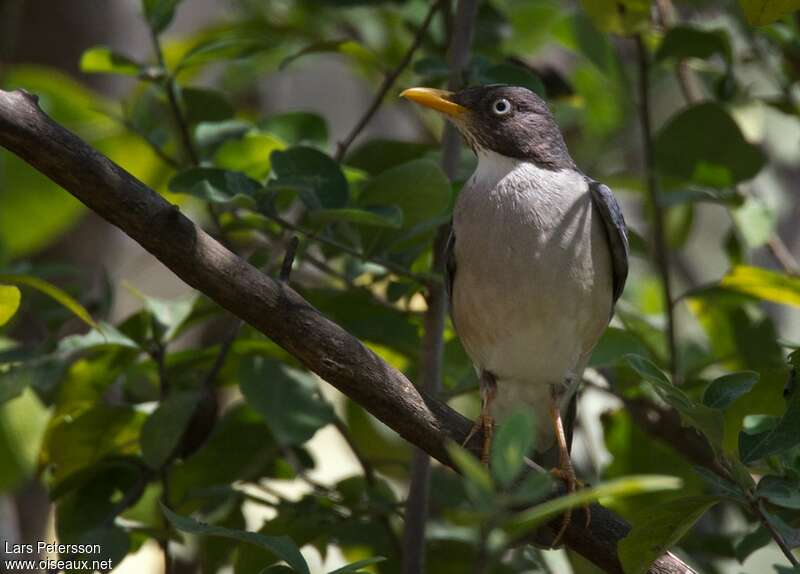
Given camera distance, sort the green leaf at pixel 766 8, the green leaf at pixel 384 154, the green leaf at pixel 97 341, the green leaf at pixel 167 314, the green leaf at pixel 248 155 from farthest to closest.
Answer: the green leaf at pixel 384 154 < the green leaf at pixel 248 155 < the green leaf at pixel 167 314 < the green leaf at pixel 97 341 < the green leaf at pixel 766 8

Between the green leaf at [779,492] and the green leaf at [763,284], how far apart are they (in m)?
1.40

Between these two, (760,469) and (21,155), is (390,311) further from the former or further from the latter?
(21,155)

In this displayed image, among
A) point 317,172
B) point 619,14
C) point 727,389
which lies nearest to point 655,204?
point 619,14

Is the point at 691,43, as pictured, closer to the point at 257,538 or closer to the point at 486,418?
the point at 486,418

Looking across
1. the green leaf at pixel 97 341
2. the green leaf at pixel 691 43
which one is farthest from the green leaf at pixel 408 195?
the green leaf at pixel 691 43

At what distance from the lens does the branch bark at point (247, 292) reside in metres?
2.71

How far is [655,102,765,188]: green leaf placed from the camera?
183 inches

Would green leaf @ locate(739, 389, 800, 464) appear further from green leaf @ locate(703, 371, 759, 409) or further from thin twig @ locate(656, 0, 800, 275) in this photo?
thin twig @ locate(656, 0, 800, 275)

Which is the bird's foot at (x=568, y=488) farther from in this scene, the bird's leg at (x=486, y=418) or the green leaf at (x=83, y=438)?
the green leaf at (x=83, y=438)

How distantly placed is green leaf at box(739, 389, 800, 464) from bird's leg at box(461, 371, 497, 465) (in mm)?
780

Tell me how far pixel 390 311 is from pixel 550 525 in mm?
1098

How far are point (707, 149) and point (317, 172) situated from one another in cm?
180

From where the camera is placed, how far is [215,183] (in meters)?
3.69

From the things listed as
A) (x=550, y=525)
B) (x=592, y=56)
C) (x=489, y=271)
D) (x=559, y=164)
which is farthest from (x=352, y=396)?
(x=592, y=56)
